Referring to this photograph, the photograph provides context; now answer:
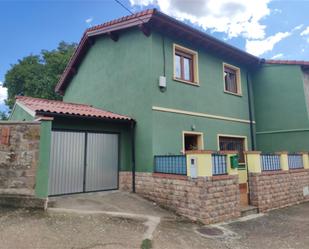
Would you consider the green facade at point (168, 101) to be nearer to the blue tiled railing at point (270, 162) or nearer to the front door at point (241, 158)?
the front door at point (241, 158)

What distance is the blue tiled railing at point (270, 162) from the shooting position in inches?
377

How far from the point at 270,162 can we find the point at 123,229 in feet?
23.0

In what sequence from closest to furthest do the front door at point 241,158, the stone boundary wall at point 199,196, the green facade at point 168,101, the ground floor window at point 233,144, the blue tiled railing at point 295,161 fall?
the stone boundary wall at point 199,196 → the front door at point 241,158 → the green facade at point 168,101 → the blue tiled railing at point 295,161 → the ground floor window at point 233,144

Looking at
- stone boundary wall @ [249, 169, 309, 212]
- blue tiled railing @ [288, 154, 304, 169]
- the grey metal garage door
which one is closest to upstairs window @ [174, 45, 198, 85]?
the grey metal garage door

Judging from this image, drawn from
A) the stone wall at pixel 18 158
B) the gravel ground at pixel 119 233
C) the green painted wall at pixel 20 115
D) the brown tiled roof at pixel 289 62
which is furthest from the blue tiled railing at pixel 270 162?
the green painted wall at pixel 20 115

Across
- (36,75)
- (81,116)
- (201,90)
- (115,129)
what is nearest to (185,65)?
(201,90)

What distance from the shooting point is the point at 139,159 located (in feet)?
30.8

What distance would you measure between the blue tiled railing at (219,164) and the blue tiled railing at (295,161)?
15.7 ft

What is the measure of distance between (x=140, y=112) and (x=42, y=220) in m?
5.21

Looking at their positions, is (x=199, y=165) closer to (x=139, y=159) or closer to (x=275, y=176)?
(x=139, y=159)

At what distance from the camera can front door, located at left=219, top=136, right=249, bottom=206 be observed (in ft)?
29.9

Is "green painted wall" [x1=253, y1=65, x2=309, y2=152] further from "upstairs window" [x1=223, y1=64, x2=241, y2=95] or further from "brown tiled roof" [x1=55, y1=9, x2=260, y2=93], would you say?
"upstairs window" [x1=223, y1=64, x2=241, y2=95]

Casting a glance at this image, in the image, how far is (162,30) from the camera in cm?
987

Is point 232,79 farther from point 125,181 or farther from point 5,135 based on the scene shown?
point 5,135
